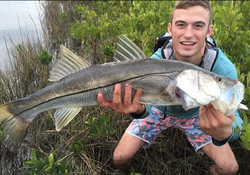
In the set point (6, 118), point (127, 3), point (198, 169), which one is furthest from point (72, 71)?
point (127, 3)

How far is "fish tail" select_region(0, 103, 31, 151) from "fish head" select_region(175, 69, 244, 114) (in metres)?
1.42

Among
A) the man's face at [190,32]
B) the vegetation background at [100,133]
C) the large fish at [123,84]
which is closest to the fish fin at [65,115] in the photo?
the large fish at [123,84]

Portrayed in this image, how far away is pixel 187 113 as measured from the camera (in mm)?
2893

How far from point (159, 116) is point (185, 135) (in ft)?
1.42

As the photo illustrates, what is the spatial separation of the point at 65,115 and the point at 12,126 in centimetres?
52

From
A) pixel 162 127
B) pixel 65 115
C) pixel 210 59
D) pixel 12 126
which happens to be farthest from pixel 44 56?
pixel 210 59

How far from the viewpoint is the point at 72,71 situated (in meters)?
2.28

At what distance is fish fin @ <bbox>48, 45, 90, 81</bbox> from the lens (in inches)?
89.4

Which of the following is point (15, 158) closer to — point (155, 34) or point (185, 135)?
point (185, 135)

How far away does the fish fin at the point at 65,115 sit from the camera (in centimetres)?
230

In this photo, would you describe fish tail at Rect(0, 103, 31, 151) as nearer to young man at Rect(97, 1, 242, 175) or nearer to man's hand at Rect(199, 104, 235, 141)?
young man at Rect(97, 1, 242, 175)

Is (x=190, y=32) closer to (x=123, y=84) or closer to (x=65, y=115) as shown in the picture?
(x=123, y=84)

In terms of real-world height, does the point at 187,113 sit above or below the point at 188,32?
below

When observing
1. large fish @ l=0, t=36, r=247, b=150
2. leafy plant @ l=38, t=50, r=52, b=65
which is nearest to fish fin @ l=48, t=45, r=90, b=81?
large fish @ l=0, t=36, r=247, b=150
